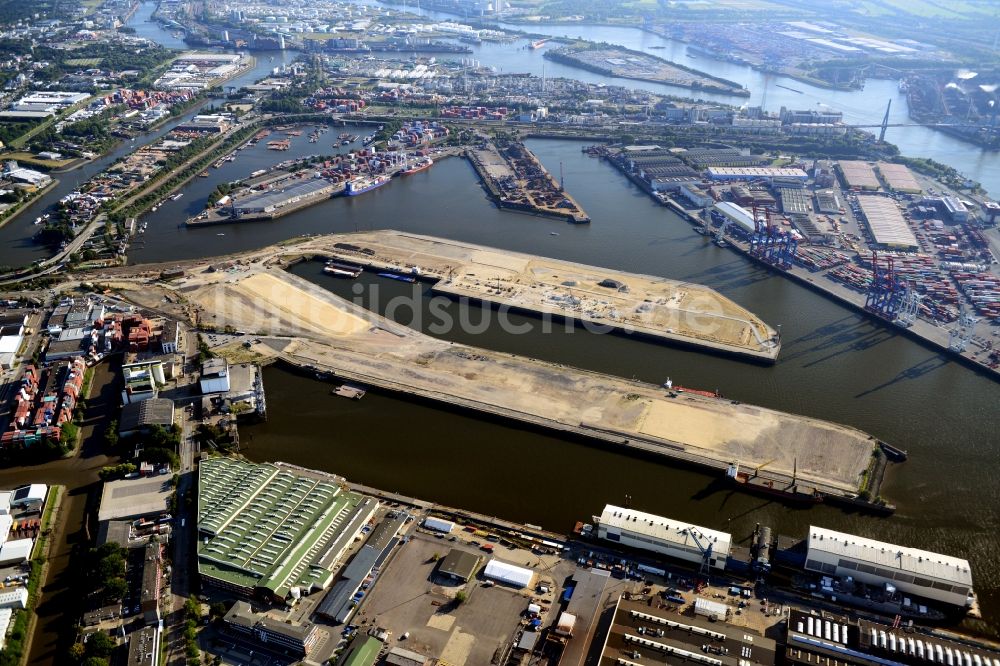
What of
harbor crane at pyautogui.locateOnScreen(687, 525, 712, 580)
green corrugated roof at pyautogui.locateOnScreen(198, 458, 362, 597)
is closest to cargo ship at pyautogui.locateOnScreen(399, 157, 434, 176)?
green corrugated roof at pyautogui.locateOnScreen(198, 458, 362, 597)

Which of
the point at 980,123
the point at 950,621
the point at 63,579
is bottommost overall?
the point at 63,579

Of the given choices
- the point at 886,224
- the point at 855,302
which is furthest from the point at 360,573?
the point at 886,224

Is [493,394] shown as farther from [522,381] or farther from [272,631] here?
[272,631]

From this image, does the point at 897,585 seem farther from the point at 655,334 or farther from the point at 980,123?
the point at 980,123

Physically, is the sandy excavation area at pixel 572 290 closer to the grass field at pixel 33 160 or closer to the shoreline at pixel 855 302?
the shoreline at pixel 855 302

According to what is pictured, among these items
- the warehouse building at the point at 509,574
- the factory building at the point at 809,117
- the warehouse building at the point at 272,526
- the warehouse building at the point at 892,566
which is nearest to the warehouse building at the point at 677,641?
the warehouse building at the point at 509,574

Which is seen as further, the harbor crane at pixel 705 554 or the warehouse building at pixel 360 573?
the harbor crane at pixel 705 554

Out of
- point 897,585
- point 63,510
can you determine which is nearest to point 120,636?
point 63,510
